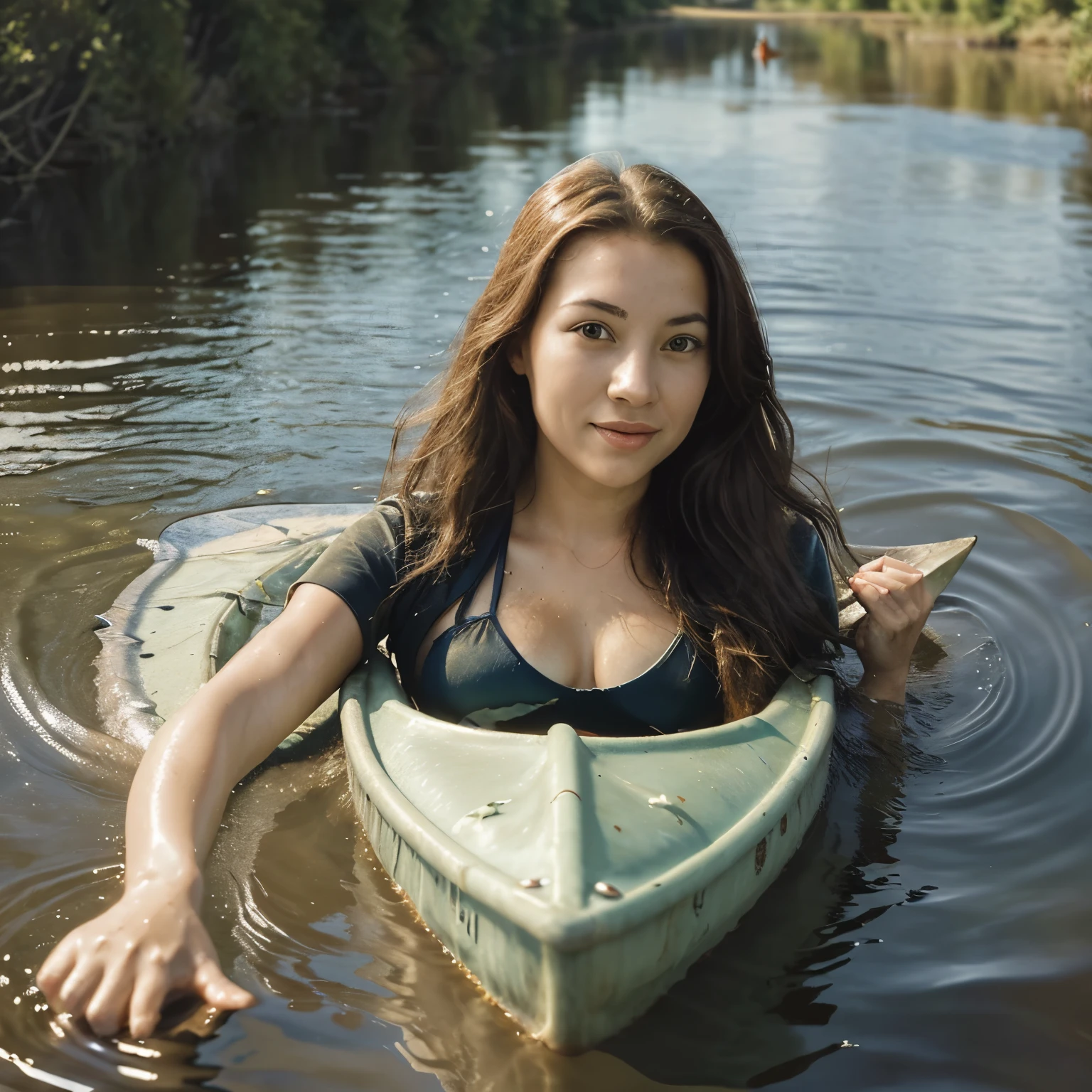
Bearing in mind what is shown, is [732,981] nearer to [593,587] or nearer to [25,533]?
[593,587]

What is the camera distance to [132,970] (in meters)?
1.84

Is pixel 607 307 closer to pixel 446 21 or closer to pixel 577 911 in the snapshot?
pixel 577 911

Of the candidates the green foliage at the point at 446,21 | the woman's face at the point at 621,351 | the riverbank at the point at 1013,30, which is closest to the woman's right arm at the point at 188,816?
the woman's face at the point at 621,351

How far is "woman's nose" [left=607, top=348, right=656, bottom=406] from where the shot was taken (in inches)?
94.1

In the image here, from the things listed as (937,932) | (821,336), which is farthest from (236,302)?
(937,932)

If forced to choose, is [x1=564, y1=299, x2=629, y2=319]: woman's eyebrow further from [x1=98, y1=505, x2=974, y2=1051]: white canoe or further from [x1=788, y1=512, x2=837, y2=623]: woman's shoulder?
[x1=98, y1=505, x2=974, y2=1051]: white canoe

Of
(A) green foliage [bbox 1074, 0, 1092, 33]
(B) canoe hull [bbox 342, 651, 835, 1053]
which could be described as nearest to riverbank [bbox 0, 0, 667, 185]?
(B) canoe hull [bbox 342, 651, 835, 1053]

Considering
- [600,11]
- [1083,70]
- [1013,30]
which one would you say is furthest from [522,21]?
[1083,70]

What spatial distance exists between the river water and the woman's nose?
1.01 metres

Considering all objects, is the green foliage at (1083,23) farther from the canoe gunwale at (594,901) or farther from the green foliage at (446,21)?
the canoe gunwale at (594,901)

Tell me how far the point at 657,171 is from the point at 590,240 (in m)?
0.22

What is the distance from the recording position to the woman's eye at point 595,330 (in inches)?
96.2

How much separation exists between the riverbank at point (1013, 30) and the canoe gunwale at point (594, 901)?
2120cm

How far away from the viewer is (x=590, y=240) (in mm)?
2463
